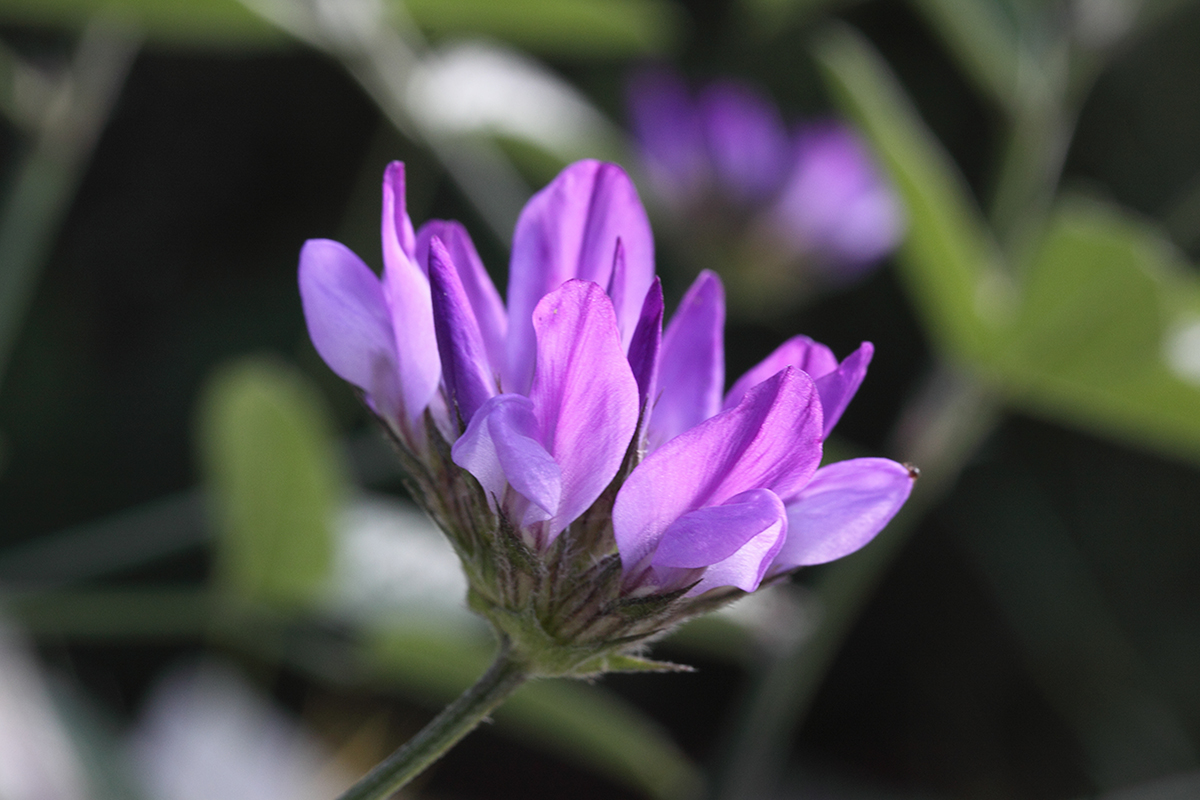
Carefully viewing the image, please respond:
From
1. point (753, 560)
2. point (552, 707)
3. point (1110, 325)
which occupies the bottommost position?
point (552, 707)

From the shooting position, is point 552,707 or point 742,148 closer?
point 552,707

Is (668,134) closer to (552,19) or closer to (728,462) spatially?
(552,19)

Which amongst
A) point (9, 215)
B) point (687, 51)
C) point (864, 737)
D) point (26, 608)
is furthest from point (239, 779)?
point (687, 51)

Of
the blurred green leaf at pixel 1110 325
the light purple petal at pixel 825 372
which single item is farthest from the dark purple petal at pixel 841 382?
the blurred green leaf at pixel 1110 325

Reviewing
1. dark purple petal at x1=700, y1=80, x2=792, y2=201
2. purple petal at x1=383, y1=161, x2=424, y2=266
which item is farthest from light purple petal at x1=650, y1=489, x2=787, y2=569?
dark purple petal at x1=700, y1=80, x2=792, y2=201

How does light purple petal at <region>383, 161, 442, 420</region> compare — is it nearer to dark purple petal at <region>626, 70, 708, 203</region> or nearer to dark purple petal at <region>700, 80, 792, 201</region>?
dark purple petal at <region>626, 70, 708, 203</region>

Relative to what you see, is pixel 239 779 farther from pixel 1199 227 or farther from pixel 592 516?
pixel 1199 227

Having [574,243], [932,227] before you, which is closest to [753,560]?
[574,243]
